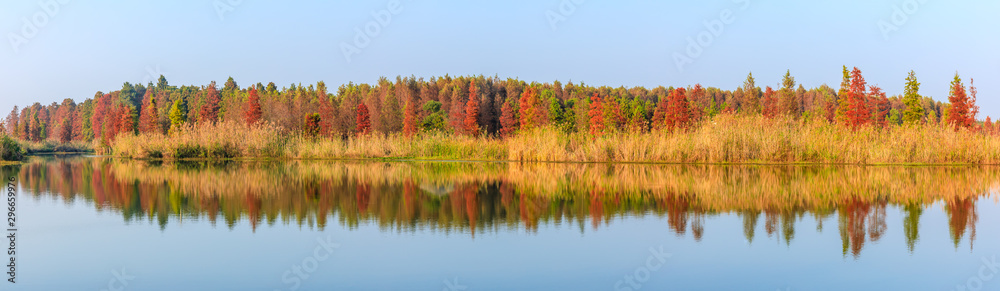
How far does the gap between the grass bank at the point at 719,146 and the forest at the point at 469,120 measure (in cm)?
7

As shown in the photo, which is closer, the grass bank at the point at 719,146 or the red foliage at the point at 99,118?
the grass bank at the point at 719,146

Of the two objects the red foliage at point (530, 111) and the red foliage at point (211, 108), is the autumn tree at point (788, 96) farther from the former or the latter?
the red foliage at point (211, 108)

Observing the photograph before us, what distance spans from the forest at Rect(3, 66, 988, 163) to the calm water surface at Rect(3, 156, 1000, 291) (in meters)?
11.4

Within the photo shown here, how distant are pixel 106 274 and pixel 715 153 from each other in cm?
2116

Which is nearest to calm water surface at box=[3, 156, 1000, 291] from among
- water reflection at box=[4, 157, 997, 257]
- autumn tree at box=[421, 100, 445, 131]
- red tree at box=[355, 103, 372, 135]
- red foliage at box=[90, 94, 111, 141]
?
water reflection at box=[4, 157, 997, 257]

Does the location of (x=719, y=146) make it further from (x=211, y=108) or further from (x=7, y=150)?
(x=211, y=108)

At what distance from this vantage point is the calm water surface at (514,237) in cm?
644

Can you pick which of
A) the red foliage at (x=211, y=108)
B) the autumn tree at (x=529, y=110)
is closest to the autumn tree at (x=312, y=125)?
the autumn tree at (x=529, y=110)

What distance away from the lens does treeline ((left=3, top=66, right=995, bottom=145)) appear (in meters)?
47.2

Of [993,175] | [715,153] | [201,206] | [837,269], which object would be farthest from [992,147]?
[201,206]

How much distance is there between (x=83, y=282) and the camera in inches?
249

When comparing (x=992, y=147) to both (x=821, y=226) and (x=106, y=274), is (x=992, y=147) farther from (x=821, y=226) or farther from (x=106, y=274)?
(x=106, y=274)

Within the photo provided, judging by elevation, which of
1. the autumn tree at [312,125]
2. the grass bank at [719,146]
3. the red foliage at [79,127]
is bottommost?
the grass bank at [719,146]

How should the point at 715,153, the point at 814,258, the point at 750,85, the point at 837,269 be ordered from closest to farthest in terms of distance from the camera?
the point at 837,269 → the point at 814,258 → the point at 715,153 → the point at 750,85
